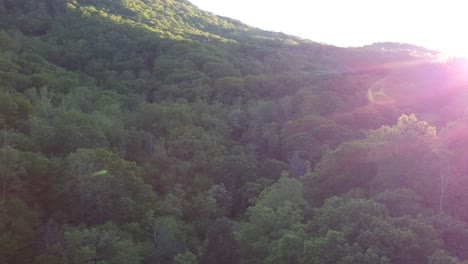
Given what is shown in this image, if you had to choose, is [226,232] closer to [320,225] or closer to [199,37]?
[320,225]

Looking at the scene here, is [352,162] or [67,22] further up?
[352,162]

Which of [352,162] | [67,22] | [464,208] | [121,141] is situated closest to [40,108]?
[121,141]

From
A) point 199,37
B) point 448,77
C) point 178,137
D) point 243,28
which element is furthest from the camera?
point 243,28

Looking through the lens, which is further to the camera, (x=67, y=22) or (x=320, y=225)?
(x=67, y=22)

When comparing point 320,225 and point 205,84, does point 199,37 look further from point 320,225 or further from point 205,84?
point 320,225

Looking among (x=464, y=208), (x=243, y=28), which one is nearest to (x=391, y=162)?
(x=464, y=208)

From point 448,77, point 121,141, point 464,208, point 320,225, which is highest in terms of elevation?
point 448,77

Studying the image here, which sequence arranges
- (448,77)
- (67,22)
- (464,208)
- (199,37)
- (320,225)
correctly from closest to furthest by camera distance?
(320,225) < (464,208) < (448,77) < (67,22) < (199,37)
